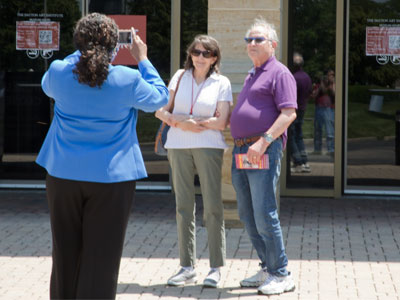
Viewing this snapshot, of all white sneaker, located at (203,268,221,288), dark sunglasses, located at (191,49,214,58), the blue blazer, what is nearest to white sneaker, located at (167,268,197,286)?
white sneaker, located at (203,268,221,288)

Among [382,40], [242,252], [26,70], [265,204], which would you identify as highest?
[382,40]

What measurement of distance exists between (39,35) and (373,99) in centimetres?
427

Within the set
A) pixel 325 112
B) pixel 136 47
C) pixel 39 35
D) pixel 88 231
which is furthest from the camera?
pixel 39 35

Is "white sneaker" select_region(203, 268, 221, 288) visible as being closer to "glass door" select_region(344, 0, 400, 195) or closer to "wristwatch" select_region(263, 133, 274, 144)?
"wristwatch" select_region(263, 133, 274, 144)

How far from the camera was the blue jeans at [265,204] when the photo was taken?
552 cm

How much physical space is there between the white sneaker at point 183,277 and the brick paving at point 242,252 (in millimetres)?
65

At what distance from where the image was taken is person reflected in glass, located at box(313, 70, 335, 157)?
32.5 feet

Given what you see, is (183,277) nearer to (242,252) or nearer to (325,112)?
(242,252)

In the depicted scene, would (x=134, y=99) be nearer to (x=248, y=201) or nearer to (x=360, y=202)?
(x=248, y=201)

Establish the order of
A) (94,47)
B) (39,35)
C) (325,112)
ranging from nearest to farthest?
(94,47)
(325,112)
(39,35)

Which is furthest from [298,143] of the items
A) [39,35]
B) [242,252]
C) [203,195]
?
[203,195]

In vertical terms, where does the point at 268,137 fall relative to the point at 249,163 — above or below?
above

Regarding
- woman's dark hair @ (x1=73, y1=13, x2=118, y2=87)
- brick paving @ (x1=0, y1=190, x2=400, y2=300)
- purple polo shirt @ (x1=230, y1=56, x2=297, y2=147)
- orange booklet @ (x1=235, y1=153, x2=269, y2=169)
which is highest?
woman's dark hair @ (x1=73, y1=13, x2=118, y2=87)

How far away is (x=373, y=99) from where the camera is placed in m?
10.0
